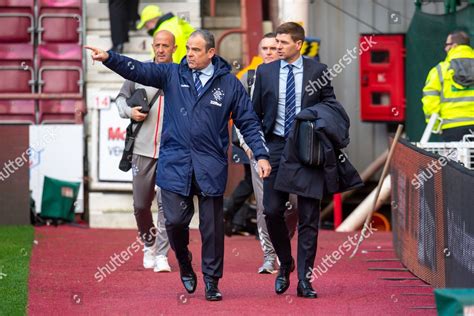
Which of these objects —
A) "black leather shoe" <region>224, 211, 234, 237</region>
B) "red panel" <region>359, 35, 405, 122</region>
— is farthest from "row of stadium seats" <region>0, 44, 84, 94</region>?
"red panel" <region>359, 35, 405, 122</region>

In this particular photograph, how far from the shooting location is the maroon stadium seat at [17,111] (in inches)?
716

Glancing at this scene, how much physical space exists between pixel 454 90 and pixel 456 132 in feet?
1.43

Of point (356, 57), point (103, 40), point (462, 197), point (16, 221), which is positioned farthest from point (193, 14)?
point (462, 197)

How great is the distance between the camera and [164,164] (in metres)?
9.55

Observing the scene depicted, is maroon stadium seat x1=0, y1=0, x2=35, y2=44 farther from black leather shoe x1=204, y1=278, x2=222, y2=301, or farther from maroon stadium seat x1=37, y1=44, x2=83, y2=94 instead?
black leather shoe x1=204, y1=278, x2=222, y2=301

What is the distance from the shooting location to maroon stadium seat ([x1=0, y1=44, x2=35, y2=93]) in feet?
60.0

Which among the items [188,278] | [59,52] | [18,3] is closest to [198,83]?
[188,278]

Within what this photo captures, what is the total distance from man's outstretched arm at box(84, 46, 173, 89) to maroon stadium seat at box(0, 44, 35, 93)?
9015 millimetres

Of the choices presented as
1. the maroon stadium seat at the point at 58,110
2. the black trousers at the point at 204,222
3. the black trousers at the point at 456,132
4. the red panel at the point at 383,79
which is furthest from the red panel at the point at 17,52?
the black trousers at the point at 204,222

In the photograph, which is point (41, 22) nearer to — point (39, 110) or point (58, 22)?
point (58, 22)

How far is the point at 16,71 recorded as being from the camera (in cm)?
1828

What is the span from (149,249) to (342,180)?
103 inches

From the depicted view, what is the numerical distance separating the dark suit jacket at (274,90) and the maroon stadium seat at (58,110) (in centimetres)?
838

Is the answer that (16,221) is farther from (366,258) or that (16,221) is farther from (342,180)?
(342,180)
